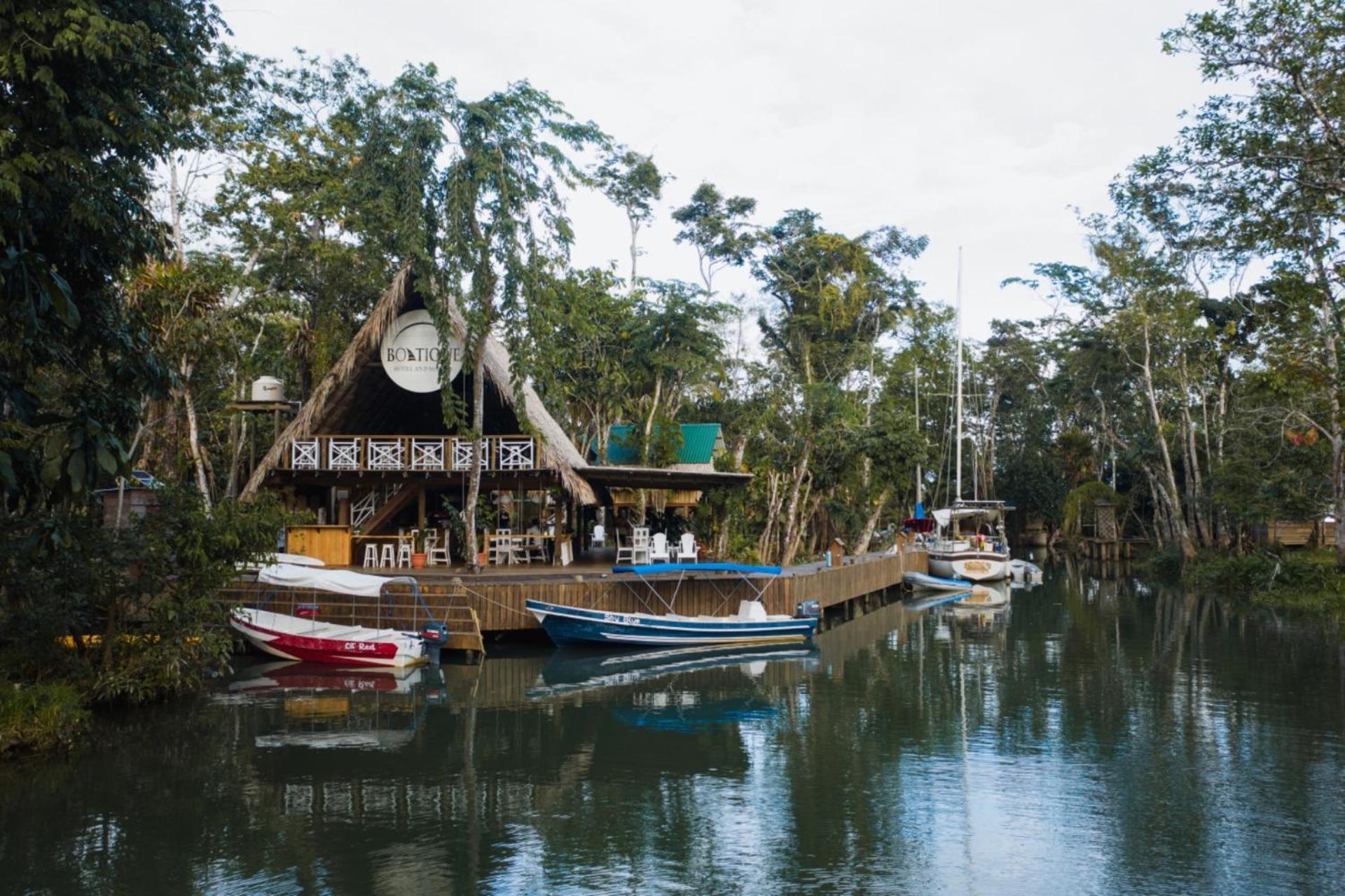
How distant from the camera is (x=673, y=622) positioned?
787 inches

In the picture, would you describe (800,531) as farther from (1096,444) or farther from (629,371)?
(1096,444)

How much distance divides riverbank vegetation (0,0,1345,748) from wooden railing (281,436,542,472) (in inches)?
40.9

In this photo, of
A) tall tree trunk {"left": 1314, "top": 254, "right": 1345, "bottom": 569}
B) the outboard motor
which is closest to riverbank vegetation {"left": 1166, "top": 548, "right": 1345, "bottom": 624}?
tall tree trunk {"left": 1314, "top": 254, "right": 1345, "bottom": 569}

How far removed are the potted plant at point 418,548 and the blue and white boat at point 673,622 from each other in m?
4.50

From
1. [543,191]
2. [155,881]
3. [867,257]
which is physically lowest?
[155,881]

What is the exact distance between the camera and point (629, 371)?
1207 inches

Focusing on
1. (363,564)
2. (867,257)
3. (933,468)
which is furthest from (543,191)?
(933,468)

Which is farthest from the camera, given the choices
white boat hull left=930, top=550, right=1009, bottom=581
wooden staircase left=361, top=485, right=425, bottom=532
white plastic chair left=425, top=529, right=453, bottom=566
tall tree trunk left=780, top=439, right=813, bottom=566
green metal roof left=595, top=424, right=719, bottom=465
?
white boat hull left=930, top=550, right=1009, bottom=581

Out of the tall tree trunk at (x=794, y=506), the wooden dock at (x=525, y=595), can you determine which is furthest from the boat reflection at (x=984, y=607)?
the wooden dock at (x=525, y=595)

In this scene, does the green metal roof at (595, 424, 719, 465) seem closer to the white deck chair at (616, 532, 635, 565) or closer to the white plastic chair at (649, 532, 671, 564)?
the white deck chair at (616, 532, 635, 565)

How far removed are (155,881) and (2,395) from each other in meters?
5.19

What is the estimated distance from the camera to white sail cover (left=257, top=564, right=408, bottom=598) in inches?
691

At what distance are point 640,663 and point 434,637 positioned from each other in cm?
374

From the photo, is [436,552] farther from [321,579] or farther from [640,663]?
[640,663]
